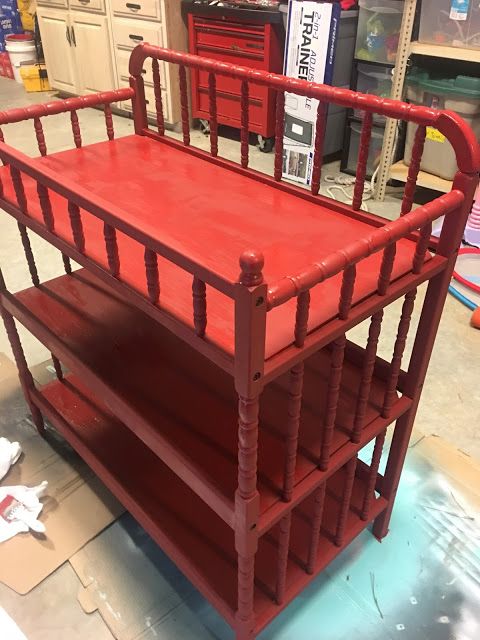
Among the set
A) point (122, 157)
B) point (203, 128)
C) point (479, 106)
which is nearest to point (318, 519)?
point (122, 157)

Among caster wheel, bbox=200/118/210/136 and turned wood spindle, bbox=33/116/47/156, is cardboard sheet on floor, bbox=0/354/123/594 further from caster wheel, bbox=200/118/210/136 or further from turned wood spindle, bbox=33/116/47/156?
caster wheel, bbox=200/118/210/136

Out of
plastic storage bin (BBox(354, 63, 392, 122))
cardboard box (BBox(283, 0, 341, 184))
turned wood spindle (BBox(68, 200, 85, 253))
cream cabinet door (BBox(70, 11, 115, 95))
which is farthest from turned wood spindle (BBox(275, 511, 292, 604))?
cream cabinet door (BBox(70, 11, 115, 95))

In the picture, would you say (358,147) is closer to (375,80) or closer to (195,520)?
(375,80)

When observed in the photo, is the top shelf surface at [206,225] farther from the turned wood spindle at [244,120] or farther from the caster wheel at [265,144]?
the caster wheel at [265,144]

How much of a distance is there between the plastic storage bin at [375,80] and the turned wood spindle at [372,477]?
2143 millimetres

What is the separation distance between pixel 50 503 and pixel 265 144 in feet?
8.56

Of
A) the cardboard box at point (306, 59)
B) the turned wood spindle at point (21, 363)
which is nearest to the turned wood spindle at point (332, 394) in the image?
the turned wood spindle at point (21, 363)

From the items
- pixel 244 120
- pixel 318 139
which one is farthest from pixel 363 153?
pixel 244 120

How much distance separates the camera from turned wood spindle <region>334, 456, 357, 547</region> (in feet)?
3.76

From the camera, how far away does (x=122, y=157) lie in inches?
57.3

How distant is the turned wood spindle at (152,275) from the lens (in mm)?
832

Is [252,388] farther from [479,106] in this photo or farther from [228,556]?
[479,106]

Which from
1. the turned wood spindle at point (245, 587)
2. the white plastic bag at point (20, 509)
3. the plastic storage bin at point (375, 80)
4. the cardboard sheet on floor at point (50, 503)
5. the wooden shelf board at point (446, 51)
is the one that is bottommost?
the cardboard sheet on floor at point (50, 503)

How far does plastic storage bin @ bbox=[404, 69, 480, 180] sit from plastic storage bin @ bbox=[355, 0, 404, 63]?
19 cm
